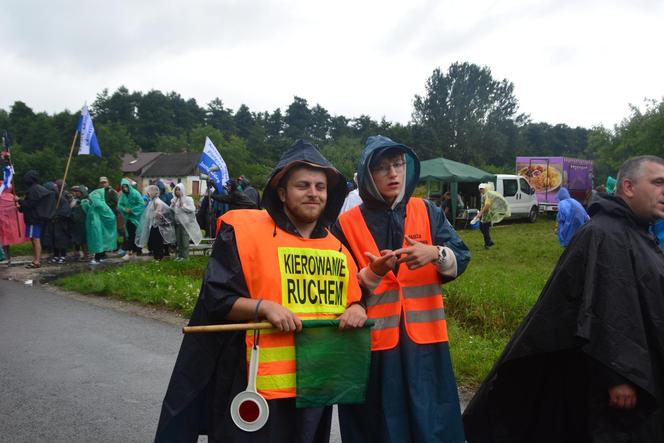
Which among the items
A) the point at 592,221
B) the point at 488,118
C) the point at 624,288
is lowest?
the point at 624,288

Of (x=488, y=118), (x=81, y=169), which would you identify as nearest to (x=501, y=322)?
(x=81, y=169)

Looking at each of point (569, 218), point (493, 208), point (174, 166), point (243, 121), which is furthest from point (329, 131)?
point (569, 218)

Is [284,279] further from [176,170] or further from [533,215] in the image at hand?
[176,170]

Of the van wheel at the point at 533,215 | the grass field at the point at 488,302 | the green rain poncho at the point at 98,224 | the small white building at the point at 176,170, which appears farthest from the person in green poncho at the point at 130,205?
the small white building at the point at 176,170

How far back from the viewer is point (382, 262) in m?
2.86

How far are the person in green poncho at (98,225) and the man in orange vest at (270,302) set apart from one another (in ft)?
39.9

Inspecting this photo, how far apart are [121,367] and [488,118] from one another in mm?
93637

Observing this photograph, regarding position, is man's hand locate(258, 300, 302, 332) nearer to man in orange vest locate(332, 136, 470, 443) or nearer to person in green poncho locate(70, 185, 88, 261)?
man in orange vest locate(332, 136, 470, 443)

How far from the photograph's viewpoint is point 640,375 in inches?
108

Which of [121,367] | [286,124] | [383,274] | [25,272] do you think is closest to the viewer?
→ [383,274]

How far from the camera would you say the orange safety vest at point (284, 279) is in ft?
8.72

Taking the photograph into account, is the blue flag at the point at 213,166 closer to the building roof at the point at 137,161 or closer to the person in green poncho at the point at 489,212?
the person in green poncho at the point at 489,212

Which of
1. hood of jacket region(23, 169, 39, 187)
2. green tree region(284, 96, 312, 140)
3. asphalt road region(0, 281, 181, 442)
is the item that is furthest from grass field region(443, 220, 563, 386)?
green tree region(284, 96, 312, 140)

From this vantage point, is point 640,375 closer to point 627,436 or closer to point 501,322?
point 627,436
